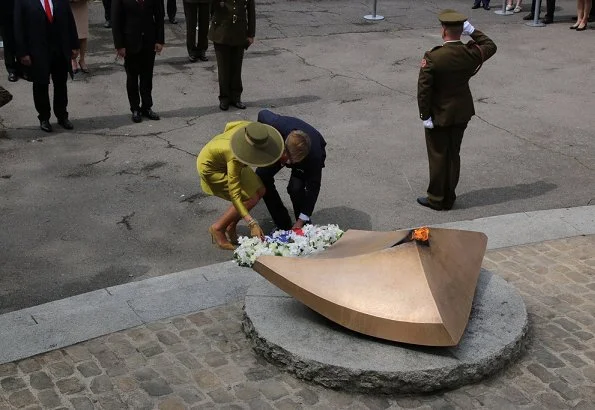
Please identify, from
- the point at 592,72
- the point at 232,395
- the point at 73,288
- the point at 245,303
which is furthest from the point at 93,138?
the point at 592,72

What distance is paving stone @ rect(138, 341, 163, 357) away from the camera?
5.34 meters

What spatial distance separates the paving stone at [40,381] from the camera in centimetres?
498

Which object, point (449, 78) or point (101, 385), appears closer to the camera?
point (101, 385)

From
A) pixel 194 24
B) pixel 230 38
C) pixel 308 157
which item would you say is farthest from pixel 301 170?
pixel 194 24

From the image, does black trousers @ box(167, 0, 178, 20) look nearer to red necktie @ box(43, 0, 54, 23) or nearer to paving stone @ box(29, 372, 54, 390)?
red necktie @ box(43, 0, 54, 23)

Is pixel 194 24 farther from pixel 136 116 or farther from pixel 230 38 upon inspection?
pixel 136 116

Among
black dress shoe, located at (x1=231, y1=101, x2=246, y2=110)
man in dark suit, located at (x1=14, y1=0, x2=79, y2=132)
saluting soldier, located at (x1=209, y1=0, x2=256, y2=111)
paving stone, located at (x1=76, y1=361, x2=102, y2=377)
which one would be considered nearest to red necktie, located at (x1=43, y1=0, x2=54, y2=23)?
man in dark suit, located at (x1=14, y1=0, x2=79, y2=132)

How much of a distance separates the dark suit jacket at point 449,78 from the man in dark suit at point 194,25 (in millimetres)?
6373

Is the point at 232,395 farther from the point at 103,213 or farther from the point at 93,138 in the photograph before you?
the point at 93,138

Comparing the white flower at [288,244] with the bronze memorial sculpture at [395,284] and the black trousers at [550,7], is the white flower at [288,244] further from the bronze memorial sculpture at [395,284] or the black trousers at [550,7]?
the black trousers at [550,7]

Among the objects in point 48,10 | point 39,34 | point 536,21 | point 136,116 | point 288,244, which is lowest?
point 536,21

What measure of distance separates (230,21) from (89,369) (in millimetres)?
6326

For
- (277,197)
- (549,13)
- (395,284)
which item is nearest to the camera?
(395,284)

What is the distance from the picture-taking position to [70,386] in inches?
196
